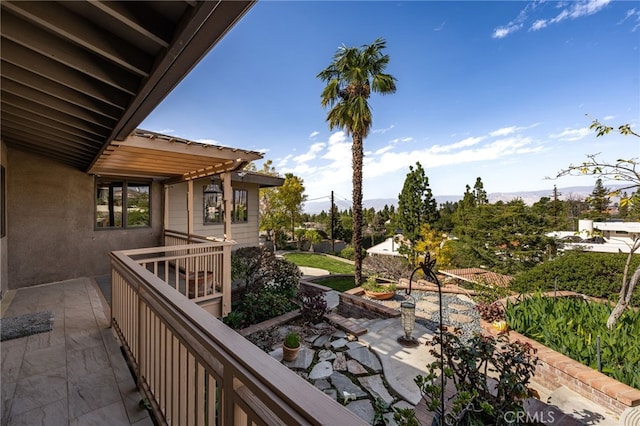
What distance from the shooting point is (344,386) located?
3.74m

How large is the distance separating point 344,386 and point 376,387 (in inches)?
17.7

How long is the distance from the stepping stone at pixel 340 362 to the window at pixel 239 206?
19.3 feet

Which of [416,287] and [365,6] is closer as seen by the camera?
[365,6]

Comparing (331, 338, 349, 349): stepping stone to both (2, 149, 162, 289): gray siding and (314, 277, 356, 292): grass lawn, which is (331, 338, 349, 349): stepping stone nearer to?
(314, 277, 356, 292): grass lawn

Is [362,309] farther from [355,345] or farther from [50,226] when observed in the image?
[50,226]

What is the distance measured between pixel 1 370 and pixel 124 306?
1180mm

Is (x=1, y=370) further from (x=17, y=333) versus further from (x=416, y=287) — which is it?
(x=416, y=287)

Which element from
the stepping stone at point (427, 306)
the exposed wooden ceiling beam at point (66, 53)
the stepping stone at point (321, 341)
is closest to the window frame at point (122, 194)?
the stepping stone at point (321, 341)

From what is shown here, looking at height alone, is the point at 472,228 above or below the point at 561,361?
above

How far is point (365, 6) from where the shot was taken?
Result: 26.1 feet

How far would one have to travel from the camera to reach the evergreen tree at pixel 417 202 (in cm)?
1522

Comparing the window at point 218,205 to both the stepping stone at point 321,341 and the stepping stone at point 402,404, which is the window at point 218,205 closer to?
the stepping stone at point 321,341

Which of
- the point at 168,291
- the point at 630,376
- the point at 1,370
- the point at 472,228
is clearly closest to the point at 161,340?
the point at 168,291

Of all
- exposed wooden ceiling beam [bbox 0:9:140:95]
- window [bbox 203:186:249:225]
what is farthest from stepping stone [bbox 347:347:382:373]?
window [bbox 203:186:249:225]
